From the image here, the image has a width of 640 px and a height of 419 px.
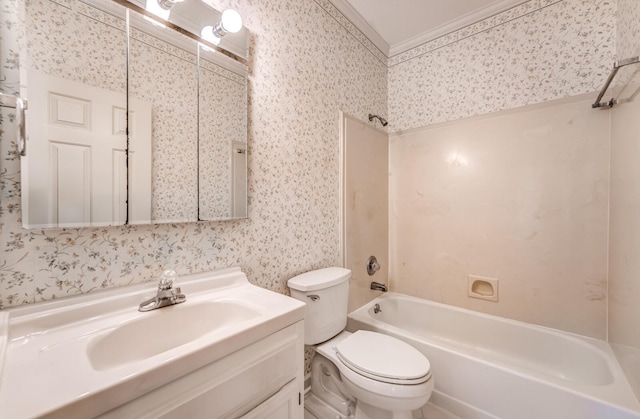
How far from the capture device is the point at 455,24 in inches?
75.8

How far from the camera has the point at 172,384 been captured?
0.58 m

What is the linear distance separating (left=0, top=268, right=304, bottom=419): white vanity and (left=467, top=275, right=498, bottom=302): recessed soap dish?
154 cm

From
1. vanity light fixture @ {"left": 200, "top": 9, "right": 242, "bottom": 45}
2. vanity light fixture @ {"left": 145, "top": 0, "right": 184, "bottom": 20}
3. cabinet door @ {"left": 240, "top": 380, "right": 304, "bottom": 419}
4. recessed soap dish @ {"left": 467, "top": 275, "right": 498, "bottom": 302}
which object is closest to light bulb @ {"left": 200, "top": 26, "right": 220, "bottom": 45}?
vanity light fixture @ {"left": 200, "top": 9, "right": 242, "bottom": 45}

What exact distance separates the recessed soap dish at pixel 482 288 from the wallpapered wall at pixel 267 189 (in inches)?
40.4

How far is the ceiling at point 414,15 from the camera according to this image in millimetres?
1743

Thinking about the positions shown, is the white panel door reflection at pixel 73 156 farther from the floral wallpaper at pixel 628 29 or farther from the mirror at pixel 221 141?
the floral wallpaper at pixel 628 29

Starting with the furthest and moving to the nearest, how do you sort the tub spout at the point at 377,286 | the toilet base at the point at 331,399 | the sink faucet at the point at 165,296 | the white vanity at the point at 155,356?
the tub spout at the point at 377,286, the toilet base at the point at 331,399, the sink faucet at the point at 165,296, the white vanity at the point at 155,356

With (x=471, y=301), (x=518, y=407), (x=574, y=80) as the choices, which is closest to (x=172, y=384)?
(x=518, y=407)

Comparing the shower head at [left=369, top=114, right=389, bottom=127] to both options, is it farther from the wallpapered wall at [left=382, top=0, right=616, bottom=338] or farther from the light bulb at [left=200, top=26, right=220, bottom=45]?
the light bulb at [left=200, top=26, right=220, bottom=45]

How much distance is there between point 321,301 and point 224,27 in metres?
1.35

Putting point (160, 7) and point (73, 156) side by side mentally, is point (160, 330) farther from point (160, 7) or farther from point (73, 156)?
point (160, 7)

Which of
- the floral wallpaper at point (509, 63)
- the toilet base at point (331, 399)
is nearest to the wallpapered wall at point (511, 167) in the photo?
the floral wallpaper at point (509, 63)

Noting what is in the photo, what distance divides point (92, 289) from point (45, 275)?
121 mm

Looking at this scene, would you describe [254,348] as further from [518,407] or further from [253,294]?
[518,407]
